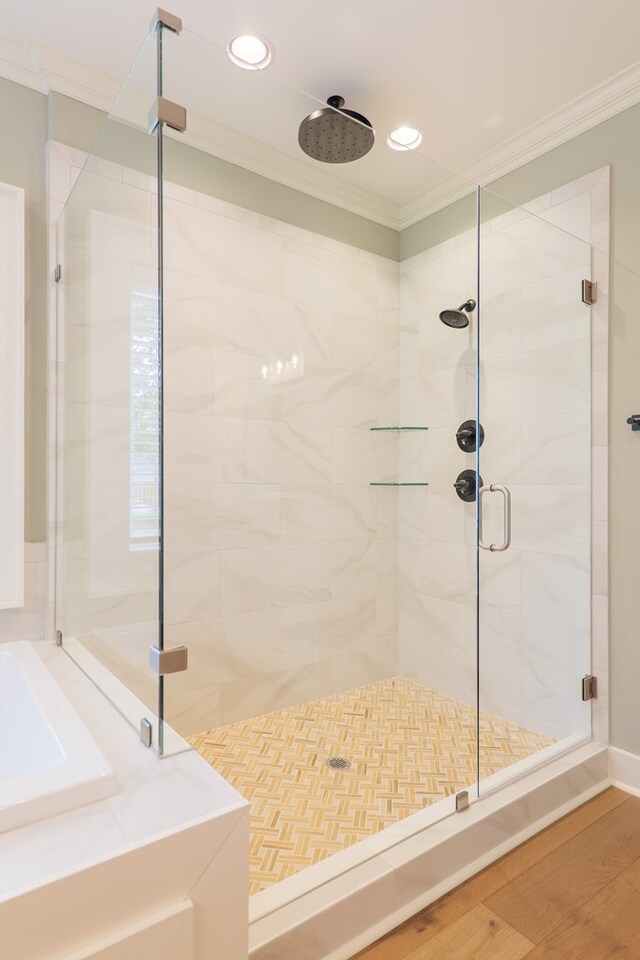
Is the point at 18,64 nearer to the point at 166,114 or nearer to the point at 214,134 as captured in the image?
the point at 214,134

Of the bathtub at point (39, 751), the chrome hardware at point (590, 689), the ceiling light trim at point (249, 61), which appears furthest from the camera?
the chrome hardware at point (590, 689)

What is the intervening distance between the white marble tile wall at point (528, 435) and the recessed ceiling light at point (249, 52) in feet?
2.83

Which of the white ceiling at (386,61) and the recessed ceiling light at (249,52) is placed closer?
the recessed ceiling light at (249,52)

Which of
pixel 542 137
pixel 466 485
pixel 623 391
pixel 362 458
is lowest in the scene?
pixel 466 485

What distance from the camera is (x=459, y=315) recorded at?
2072mm

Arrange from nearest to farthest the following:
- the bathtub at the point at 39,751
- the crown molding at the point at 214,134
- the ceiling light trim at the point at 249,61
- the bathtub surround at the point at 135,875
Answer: the bathtub surround at the point at 135,875
the bathtub at the point at 39,751
the ceiling light trim at the point at 249,61
the crown molding at the point at 214,134

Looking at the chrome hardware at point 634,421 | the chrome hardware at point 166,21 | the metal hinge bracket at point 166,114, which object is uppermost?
the chrome hardware at point 166,21

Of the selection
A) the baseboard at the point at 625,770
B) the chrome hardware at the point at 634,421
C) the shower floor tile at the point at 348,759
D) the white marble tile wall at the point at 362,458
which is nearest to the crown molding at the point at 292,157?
the white marble tile wall at the point at 362,458

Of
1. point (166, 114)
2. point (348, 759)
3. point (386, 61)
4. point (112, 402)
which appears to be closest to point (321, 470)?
point (112, 402)

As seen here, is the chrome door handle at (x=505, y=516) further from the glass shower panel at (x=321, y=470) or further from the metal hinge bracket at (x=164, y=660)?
the metal hinge bracket at (x=164, y=660)

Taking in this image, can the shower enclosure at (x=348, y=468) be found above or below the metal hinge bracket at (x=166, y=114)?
below

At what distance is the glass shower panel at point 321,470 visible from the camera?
1.92 meters

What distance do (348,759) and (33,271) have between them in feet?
6.79

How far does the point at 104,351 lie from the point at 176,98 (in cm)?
65
